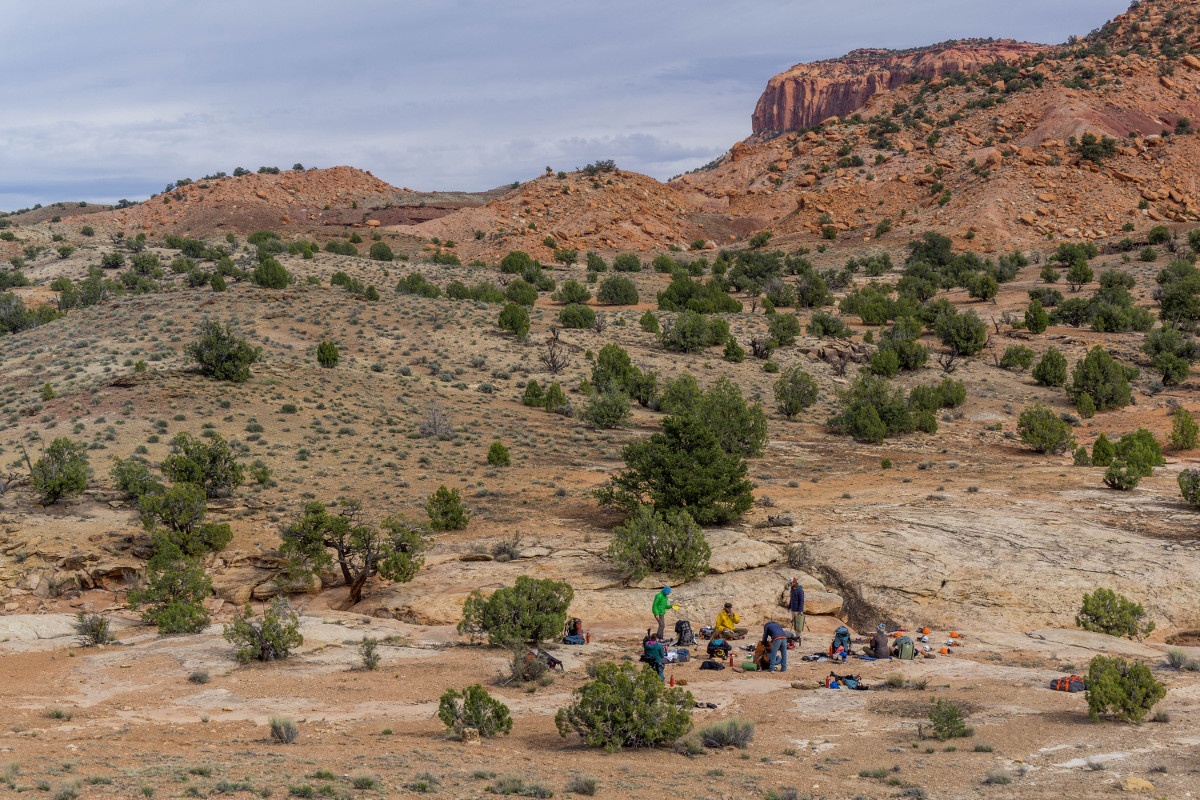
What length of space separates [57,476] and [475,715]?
52.9ft

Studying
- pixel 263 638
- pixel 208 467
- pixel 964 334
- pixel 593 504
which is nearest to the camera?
pixel 263 638

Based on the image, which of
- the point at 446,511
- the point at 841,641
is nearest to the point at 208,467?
the point at 446,511

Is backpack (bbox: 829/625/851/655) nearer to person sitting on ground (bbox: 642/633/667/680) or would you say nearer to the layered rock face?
person sitting on ground (bbox: 642/633/667/680)

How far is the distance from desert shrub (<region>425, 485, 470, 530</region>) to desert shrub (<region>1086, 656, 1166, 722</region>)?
14.8 m

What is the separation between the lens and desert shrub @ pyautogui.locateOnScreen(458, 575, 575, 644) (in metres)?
16.8

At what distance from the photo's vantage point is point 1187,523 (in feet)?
70.9

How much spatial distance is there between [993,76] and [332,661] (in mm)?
96587

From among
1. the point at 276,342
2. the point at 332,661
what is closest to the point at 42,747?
the point at 332,661

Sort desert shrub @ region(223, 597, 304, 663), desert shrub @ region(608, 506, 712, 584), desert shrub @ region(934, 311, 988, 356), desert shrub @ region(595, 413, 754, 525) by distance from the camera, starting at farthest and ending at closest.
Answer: desert shrub @ region(934, 311, 988, 356) < desert shrub @ region(595, 413, 754, 525) < desert shrub @ region(608, 506, 712, 584) < desert shrub @ region(223, 597, 304, 663)

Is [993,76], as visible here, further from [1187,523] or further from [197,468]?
[197,468]

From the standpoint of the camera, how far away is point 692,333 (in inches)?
1746

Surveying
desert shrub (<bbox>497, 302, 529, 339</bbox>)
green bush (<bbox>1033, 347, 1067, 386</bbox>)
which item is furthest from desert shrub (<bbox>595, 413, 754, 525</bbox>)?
green bush (<bbox>1033, 347, 1067, 386</bbox>)

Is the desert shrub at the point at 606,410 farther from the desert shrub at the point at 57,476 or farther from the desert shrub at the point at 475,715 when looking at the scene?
the desert shrub at the point at 475,715

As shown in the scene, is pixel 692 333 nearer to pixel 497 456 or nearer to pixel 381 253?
pixel 497 456
